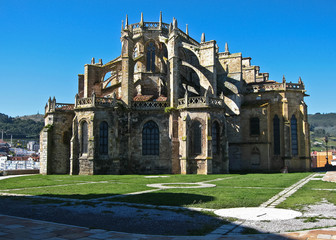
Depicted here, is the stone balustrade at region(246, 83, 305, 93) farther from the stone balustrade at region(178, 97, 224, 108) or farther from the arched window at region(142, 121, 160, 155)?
the arched window at region(142, 121, 160, 155)

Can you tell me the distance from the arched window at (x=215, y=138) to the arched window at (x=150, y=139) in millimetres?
5925

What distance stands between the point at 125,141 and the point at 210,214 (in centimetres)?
2578

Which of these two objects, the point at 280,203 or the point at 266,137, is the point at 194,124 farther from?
the point at 280,203

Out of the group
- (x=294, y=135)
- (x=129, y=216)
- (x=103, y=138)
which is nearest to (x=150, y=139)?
(x=103, y=138)

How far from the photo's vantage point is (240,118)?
41656mm

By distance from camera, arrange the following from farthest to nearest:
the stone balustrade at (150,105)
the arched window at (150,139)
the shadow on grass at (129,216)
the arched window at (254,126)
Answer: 1. the arched window at (254,126)
2. the stone balustrade at (150,105)
3. the arched window at (150,139)
4. the shadow on grass at (129,216)

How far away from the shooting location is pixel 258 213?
34.1ft

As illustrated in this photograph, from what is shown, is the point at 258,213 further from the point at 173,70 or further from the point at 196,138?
the point at 173,70

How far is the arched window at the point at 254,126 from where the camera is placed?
4128 cm

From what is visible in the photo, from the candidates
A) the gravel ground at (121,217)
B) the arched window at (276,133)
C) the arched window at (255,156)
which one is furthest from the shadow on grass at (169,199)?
the arched window at (276,133)

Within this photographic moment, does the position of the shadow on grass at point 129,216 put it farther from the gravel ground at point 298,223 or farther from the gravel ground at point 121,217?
the gravel ground at point 298,223

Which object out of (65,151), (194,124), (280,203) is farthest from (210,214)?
(65,151)

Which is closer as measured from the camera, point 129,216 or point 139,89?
point 129,216

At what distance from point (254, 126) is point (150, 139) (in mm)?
14037
